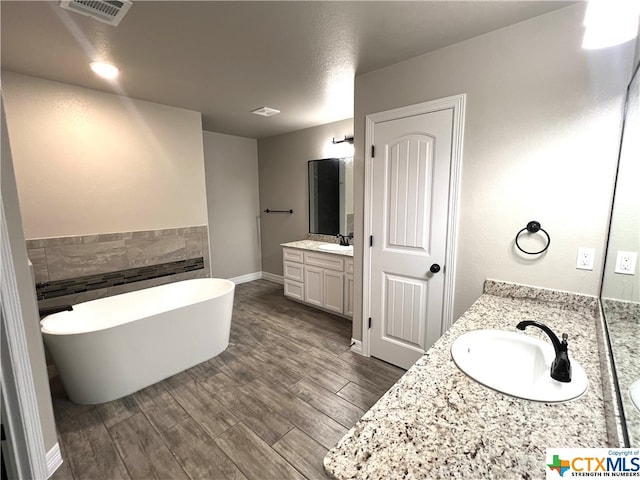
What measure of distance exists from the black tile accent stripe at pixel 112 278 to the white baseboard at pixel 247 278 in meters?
1.39

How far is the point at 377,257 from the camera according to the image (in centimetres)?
250

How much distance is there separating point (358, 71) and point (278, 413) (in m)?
2.74

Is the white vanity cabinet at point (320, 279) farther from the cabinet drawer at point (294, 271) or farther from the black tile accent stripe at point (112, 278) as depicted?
the black tile accent stripe at point (112, 278)

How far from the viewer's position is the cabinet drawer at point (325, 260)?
3.49 metres

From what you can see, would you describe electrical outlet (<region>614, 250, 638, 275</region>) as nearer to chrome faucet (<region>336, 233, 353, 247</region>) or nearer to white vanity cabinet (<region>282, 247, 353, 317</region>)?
white vanity cabinet (<region>282, 247, 353, 317</region>)

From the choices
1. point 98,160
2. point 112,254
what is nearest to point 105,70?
point 98,160

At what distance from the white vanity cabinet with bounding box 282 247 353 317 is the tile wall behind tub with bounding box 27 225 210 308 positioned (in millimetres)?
1159

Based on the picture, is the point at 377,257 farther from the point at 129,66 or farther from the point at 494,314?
the point at 129,66

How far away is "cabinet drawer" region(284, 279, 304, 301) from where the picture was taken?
159 inches

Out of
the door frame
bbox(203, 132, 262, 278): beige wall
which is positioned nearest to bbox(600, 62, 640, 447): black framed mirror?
the door frame

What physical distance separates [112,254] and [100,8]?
7.15ft

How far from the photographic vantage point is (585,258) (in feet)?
5.31

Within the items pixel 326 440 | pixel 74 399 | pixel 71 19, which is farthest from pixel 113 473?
pixel 71 19

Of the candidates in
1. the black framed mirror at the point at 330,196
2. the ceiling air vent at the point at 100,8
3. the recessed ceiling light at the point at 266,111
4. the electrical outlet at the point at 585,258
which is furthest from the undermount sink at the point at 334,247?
the ceiling air vent at the point at 100,8
